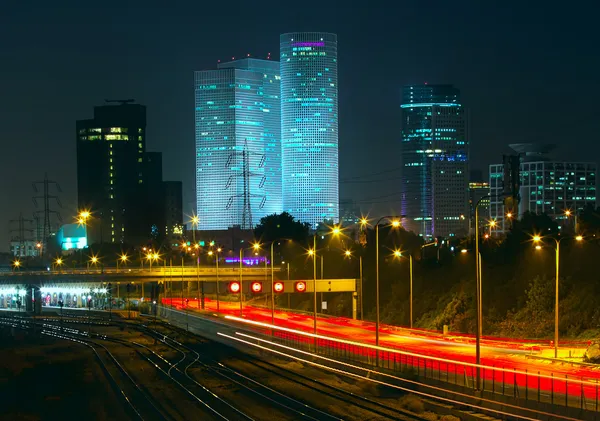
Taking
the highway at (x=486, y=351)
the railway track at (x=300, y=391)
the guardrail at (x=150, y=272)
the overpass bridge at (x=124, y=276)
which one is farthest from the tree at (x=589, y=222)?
the railway track at (x=300, y=391)

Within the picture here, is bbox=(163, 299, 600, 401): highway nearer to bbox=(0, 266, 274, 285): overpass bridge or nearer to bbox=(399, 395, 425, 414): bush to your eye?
bbox=(399, 395, 425, 414): bush

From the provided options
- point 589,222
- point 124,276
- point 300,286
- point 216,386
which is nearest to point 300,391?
point 216,386

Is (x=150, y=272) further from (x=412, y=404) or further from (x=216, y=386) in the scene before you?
(x=412, y=404)

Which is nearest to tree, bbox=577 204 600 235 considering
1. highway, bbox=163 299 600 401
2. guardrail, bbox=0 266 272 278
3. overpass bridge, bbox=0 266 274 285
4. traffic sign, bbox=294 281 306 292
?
highway, bbox=163 299 600 401

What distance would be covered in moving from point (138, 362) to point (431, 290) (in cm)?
4228

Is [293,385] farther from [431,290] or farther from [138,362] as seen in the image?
[431,290]

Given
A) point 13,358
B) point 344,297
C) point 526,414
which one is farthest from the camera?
point 344,297

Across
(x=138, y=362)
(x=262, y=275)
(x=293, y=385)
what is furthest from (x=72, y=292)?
(x=293, y=385)

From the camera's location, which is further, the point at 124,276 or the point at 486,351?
the point at 124,276

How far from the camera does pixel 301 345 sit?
216 ft

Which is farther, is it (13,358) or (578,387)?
(13,358)

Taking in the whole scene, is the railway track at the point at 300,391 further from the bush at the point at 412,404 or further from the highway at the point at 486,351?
the highway at the point at 486,351

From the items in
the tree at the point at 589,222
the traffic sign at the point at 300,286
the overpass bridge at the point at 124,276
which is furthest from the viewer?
the overpass bridge at the point at 124,276

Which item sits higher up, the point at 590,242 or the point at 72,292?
the point at 590,242
